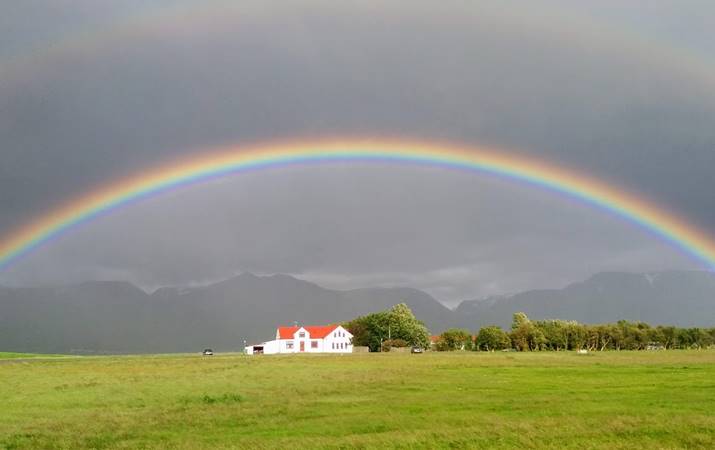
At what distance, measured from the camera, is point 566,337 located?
170625 millimetres

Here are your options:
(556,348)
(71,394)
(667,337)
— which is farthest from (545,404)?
(667,337)

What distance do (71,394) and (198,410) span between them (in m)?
12.6

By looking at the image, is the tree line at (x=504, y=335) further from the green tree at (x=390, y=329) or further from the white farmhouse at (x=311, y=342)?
the white farmhouse at (x=311, y=342)

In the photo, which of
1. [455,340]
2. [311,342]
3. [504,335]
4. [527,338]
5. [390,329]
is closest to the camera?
[504,335]

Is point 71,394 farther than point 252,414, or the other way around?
point 71,394

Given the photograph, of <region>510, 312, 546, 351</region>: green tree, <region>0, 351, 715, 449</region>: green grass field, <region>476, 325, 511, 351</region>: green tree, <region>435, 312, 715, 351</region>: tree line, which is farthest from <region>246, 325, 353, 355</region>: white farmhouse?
<region>0, 351, 715, 449</region>: green grass field

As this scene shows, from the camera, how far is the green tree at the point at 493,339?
156625 millimetres

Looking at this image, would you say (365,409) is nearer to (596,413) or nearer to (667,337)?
(596,413)

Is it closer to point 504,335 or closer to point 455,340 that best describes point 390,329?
point 455,340

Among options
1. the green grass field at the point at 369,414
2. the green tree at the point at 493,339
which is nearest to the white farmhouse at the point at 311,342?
the green tree at the point at 493,339

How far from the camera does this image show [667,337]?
190 m

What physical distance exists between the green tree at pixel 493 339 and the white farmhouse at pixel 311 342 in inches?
1307

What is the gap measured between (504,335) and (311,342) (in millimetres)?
50606

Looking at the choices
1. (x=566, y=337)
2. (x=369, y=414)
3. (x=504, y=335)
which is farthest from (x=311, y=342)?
(x=369, y=414)
